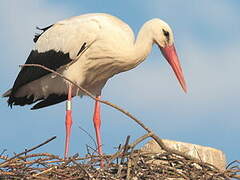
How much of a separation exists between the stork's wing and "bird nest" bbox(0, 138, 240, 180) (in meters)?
3.25

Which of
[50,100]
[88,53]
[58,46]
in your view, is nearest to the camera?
[88,53]

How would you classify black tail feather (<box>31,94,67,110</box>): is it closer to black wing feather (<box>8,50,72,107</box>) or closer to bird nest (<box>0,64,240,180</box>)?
black wing feather (<box>8,50,72,107</box>)

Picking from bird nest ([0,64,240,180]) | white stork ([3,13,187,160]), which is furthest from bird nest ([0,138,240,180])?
white stork ([3,13,187,160])

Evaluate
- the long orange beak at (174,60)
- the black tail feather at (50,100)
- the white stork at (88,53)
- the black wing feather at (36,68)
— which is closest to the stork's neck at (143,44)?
the white stork at (88,53)

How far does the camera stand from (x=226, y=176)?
20.8 feet

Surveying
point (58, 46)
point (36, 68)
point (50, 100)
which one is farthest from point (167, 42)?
point (50, 100)

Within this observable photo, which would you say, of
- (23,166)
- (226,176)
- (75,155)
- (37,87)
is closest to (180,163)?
(226,176)

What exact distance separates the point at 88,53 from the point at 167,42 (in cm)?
106

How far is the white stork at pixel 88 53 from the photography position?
9562mm

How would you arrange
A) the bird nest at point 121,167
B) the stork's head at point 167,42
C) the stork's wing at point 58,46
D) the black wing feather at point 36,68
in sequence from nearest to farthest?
the bird nest at point 121,167
the stork's head at point 167,42
the stork's wing at point 58,46
the black wing feather at point 36,68

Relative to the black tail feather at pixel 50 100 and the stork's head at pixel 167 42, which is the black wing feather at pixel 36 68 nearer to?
the black tail feather at pixel 50 100

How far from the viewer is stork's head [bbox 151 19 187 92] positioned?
374 inches

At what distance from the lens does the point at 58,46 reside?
10258mm

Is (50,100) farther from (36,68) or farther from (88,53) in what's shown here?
(88,53)
